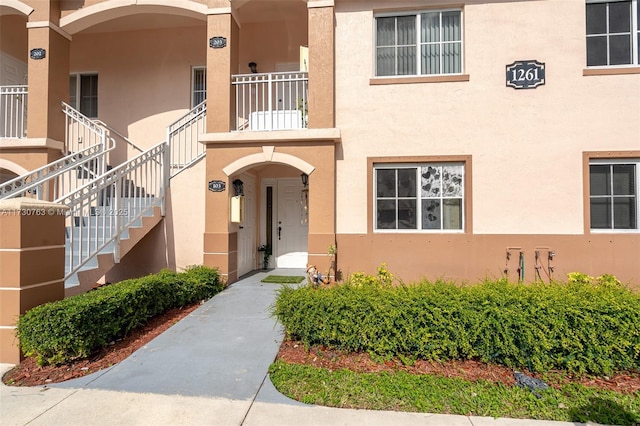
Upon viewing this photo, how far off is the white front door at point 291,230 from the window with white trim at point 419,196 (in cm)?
259

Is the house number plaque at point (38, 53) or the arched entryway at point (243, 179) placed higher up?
the house number plaque at point (38, 53)

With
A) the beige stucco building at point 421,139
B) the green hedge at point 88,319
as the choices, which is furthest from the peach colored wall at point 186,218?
the green hedge at point 88,319

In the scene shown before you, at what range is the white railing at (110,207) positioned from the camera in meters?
5.58

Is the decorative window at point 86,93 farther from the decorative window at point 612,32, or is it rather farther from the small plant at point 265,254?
the decorative window at point 612,32

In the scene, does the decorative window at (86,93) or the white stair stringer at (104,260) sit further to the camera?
the decorative window at (86,93)

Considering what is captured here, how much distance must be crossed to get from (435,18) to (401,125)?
94.3 inches

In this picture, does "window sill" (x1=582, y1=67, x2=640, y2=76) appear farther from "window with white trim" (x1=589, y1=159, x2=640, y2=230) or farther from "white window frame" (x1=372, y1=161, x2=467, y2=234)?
"white window frame" (x1=372, y1=161, x2=467, y2=234)

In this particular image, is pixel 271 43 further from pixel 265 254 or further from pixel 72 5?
pixel 265 254

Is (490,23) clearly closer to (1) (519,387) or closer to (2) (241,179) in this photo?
(2) (241,179)

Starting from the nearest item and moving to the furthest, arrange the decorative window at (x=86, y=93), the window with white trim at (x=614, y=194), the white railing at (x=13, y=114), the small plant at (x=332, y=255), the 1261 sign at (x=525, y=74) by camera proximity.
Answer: the window with white trim at (x=614, y=194), the 1261 sign at (x=525, y=74), the small plant at (x=332, y=255), the white railing at (x=13, y=114), the decorative window at (x=86, y=93)

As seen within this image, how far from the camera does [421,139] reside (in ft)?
23.2

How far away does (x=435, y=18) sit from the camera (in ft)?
23.7

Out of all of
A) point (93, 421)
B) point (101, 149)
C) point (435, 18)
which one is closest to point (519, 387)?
point (93, 421)

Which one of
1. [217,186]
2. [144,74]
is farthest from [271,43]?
[217,186]
